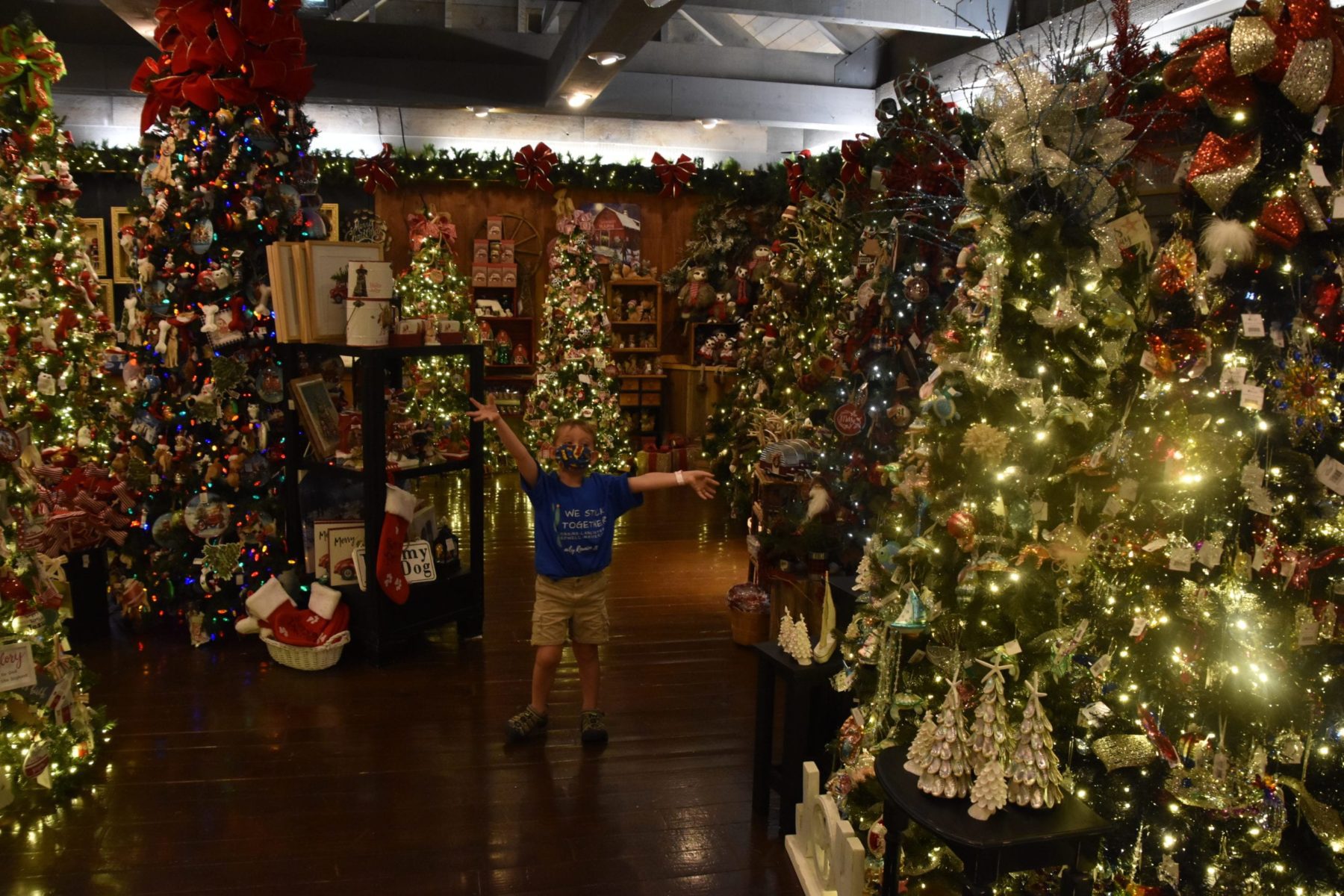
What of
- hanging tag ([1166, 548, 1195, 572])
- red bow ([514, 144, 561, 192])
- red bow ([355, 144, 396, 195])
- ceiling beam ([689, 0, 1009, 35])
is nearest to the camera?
hanging tag ([1166, 548, 1195, 572])

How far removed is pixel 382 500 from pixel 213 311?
1.44 m

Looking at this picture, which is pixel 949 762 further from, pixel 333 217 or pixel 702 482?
pixel 333 217

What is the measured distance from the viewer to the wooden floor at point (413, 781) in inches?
131

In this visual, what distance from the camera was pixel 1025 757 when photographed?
2.53 meters

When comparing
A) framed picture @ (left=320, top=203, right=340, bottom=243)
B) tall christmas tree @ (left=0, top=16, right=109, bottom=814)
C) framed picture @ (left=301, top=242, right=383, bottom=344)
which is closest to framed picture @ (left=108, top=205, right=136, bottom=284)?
framed picture @ (left=320, top=203, right=340, bottom=243)

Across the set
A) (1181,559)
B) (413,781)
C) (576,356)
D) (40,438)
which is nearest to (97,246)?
(576,356)

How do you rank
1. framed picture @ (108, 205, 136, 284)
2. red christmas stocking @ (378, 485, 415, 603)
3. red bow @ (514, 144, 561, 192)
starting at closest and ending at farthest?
red christmas stocking @ (378, 485, 415, 603)
framed picture @ (108, 205, 136, 284)
red bow @ (514, 144, 561, 192)

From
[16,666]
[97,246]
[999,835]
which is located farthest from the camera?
[97,246]

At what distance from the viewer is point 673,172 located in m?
10.5

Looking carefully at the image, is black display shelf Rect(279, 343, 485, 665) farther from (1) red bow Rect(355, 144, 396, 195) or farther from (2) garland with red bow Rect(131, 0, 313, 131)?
(1) red bow Rect(355, 144, 396, 195)

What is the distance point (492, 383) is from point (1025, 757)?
28.3 ft

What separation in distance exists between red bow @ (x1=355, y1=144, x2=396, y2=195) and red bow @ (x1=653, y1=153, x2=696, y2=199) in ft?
8.54

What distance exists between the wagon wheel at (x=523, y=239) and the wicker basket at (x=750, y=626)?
6.11m

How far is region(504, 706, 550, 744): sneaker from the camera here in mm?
4316
